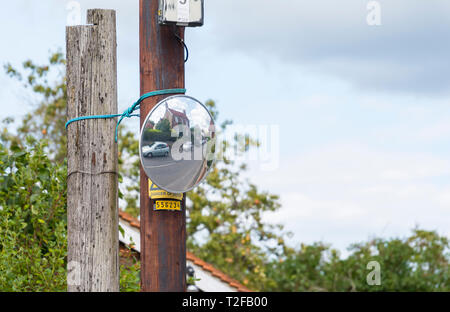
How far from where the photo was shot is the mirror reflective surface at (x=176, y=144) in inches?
156

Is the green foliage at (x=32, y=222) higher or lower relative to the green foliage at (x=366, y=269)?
higher

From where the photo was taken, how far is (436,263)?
69.6ft

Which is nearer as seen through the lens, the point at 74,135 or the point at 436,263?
the point at 74,135

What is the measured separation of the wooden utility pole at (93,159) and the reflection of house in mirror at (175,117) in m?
0.47

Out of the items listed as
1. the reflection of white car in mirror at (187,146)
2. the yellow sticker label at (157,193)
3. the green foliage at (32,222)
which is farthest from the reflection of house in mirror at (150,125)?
the green foliage at (32,222)

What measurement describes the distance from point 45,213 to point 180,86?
4211 mm

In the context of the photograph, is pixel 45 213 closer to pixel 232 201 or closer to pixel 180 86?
pixel 180 86

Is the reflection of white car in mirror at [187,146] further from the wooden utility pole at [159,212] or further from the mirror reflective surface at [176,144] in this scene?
the wooden utility pole at [159,212]

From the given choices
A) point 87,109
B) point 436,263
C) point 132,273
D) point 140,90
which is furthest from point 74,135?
point 436,263

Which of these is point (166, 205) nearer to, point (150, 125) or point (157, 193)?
point (157, 193)

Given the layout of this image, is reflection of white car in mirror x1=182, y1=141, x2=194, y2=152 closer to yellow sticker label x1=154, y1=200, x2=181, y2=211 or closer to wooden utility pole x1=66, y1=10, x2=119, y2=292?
yellow sticker label x1=154, y1=200, x2=181, y2=211

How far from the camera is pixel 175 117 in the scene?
4.02 m

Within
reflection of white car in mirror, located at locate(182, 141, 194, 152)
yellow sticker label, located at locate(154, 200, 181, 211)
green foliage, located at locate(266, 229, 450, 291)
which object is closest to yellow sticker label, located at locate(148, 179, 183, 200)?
yellow sticker label, located at locate(154, 200, 181, 211)

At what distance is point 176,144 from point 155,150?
132 mm
